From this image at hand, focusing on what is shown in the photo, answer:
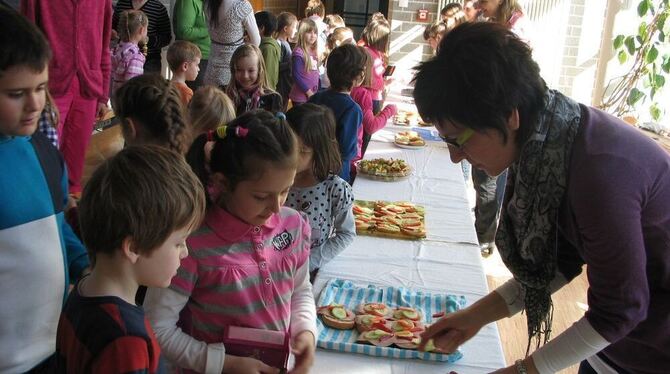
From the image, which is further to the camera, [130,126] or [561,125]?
[130,126]

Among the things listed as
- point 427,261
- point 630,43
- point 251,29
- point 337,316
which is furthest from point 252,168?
point 630,43

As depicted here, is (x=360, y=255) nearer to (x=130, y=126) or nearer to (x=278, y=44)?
(x=130, y=126)

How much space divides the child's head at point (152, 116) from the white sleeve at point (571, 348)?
49.4 inches

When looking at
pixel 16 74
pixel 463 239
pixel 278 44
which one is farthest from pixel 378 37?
pixel 16 74

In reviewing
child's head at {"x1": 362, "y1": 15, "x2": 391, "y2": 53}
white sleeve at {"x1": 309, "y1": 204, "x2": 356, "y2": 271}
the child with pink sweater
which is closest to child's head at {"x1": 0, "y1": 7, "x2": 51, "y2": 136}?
white sleeve at {"x1": 309, "y1": 204, "x2": 356, "y2": 271}

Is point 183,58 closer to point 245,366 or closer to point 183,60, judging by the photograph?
point 183,60

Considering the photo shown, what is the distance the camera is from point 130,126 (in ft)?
6.64

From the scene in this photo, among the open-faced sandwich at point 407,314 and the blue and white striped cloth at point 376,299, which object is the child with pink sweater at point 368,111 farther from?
the open-faced sandwich at point 407,314

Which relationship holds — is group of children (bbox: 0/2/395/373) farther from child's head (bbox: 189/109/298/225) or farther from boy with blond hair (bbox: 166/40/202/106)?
boy with blond hair (bbox: 166/40/202/106)

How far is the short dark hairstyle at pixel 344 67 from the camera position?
3180 millimetres

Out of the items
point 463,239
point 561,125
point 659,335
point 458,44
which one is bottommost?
point 463,239

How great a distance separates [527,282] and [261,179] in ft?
2.05

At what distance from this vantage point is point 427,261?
204cm

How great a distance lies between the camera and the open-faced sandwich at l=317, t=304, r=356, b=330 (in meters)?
1.56
